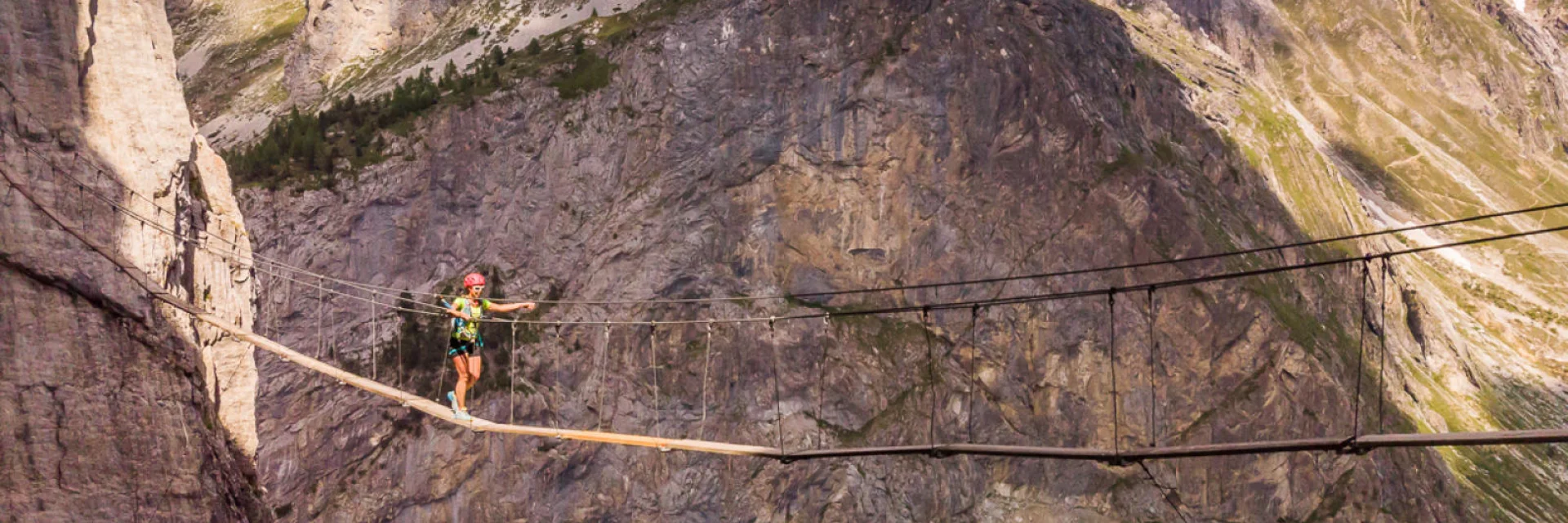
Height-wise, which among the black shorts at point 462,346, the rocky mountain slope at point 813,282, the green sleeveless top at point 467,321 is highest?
the green sleeveless top at point 467,321

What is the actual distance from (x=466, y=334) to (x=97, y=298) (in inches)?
319

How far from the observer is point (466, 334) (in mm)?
30656

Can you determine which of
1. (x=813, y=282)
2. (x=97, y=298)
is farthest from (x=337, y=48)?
(x=97, y=298)

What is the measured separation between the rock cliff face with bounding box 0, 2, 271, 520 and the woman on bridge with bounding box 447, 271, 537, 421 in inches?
173

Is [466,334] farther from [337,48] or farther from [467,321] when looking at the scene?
[337,48]

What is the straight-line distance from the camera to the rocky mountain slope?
101m

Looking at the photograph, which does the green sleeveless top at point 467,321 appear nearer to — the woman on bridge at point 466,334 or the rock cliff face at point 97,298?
the woman on bridge at point 466,334

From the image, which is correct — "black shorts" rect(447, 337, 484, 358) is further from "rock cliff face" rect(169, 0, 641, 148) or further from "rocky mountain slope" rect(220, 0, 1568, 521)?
"rock cliff face" rect(169, 0, 641, 148)

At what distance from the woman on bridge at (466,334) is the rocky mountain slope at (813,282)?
68.5 metres

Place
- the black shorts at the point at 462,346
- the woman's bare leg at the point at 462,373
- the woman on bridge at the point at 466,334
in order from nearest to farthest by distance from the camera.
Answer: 1. the woman on bridge at the point at 466,334
2. the woman's bare leg at the point at 462,373
3. the black shorts at the point at 462,346

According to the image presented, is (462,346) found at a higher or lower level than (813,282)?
→ higher

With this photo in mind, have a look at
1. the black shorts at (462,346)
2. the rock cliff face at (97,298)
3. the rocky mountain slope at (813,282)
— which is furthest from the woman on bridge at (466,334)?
the rocky mountain slope at (813,282)

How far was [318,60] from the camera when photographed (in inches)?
5389

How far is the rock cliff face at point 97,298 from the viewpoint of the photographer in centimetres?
2284
